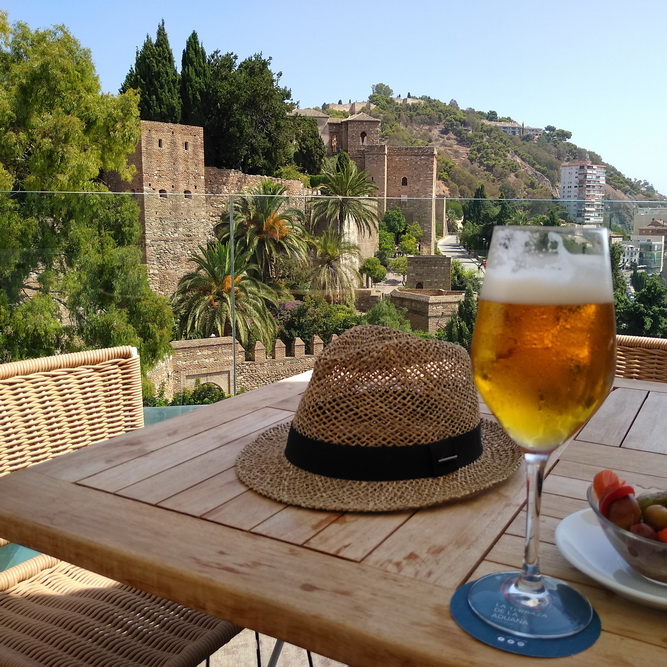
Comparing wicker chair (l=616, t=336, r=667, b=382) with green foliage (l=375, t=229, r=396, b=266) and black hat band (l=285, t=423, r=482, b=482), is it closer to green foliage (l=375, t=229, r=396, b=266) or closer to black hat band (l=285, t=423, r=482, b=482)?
black hat band (l=285, t=423, r=482, b=482)

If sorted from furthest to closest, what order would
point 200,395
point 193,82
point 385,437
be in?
point 193,82, point 200,395, point 385,437

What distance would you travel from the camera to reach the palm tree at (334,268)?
14.0 feet

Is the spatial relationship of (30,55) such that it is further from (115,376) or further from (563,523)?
(563,523)

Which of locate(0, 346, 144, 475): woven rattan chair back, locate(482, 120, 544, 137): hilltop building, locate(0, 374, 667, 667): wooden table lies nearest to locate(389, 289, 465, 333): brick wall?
locate(0, 346, 144, 475): woven rattan chair back

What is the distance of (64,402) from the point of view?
1.49m

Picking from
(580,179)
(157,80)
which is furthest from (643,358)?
(580,179)

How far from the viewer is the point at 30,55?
14.7m

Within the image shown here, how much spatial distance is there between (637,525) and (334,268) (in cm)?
396

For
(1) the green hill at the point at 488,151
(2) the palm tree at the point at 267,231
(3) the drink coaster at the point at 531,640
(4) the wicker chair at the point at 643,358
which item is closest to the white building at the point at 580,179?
(1) the green hill at the point at 488,151

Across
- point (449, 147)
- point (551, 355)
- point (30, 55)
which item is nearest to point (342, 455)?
point (551, 355)

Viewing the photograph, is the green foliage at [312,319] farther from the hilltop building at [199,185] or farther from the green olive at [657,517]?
the green olive at [657,517]

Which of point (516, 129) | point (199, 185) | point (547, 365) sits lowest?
point (547, 365)

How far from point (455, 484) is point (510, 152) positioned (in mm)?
74610

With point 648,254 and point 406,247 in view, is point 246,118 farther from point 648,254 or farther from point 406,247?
point 648,254
